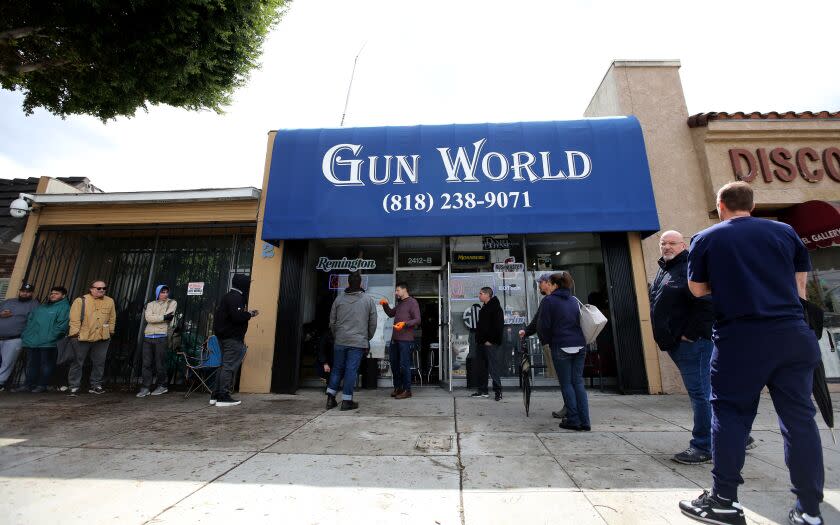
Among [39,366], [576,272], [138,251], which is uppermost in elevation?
[138,251]

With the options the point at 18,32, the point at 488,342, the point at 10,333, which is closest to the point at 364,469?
the point at 488,342

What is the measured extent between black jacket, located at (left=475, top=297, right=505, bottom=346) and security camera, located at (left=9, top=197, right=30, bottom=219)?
10.0 metres

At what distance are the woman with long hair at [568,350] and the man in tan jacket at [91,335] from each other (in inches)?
303

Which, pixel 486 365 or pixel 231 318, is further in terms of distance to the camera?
pixel 486 365

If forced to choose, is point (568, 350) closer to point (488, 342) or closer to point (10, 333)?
point (488, 342)

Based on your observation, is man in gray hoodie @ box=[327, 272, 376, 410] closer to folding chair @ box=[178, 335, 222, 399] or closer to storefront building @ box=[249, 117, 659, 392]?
storefront building @ box=[249, 117, 659, 392]

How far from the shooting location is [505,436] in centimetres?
356

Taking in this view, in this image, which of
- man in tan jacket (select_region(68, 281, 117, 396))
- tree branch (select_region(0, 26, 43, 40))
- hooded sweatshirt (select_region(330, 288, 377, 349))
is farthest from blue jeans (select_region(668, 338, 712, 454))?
tree branch (select_region(0, 26, 43, 40))

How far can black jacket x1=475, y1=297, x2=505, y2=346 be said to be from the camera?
5.83 metres

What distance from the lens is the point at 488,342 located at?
585 centimetres

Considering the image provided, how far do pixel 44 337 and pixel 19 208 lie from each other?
3230mm

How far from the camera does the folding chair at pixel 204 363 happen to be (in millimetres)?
6031

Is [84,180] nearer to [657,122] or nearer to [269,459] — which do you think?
[269,459]

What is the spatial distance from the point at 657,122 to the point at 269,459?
8.87m
